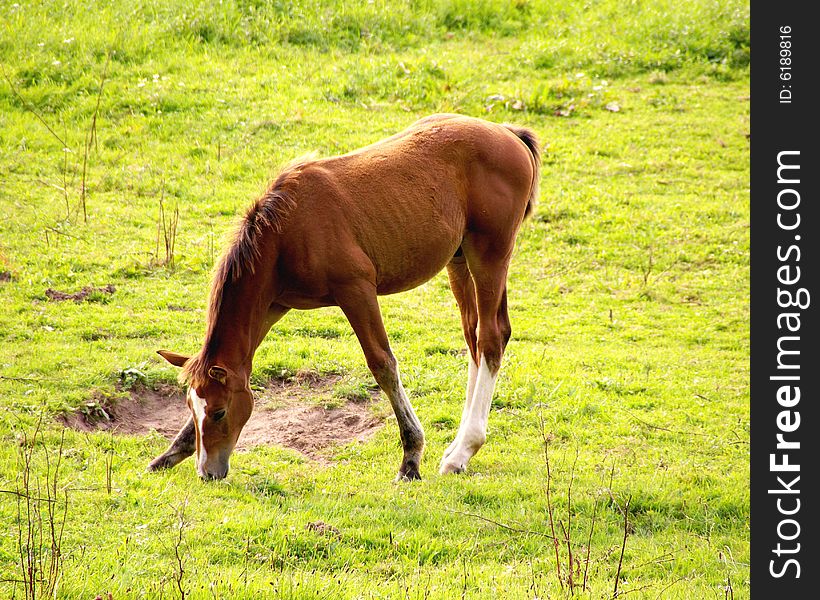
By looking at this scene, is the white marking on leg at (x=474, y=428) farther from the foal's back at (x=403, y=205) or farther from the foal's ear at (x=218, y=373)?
the foal's ear at (x=218, y=373)

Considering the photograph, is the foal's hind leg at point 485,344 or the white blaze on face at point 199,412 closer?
the white blaze on face at point 199,412

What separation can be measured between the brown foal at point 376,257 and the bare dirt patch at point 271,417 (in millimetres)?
888

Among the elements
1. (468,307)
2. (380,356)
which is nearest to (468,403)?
(468,307)

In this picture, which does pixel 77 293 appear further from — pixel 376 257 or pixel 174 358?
pixel 376 257

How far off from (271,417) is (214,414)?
1.60 metres

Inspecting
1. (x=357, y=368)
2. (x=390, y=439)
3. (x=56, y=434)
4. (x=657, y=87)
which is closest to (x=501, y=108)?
(x=657, y=87)

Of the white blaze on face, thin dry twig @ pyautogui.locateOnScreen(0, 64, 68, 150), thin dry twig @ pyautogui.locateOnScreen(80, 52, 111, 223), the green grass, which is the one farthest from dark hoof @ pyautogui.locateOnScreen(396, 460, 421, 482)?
thin dry twig @ pyautogui.locateOnScreen(0, 64, 68, 150)

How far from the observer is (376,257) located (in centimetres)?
650

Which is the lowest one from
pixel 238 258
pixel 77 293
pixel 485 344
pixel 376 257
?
pixel 77 293

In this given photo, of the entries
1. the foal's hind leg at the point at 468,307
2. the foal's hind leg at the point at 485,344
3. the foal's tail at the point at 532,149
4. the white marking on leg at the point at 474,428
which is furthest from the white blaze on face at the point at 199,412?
the foal's tail at the point at 532,149

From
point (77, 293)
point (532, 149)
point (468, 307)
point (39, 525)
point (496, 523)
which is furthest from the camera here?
point (77, 293)

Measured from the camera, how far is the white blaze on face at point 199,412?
5934mm

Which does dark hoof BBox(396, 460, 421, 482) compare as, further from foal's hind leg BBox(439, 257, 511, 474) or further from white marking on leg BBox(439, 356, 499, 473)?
foal's hind leg BBox(439, 257, 511, 474)

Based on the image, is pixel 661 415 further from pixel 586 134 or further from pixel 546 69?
pixel 546 69
